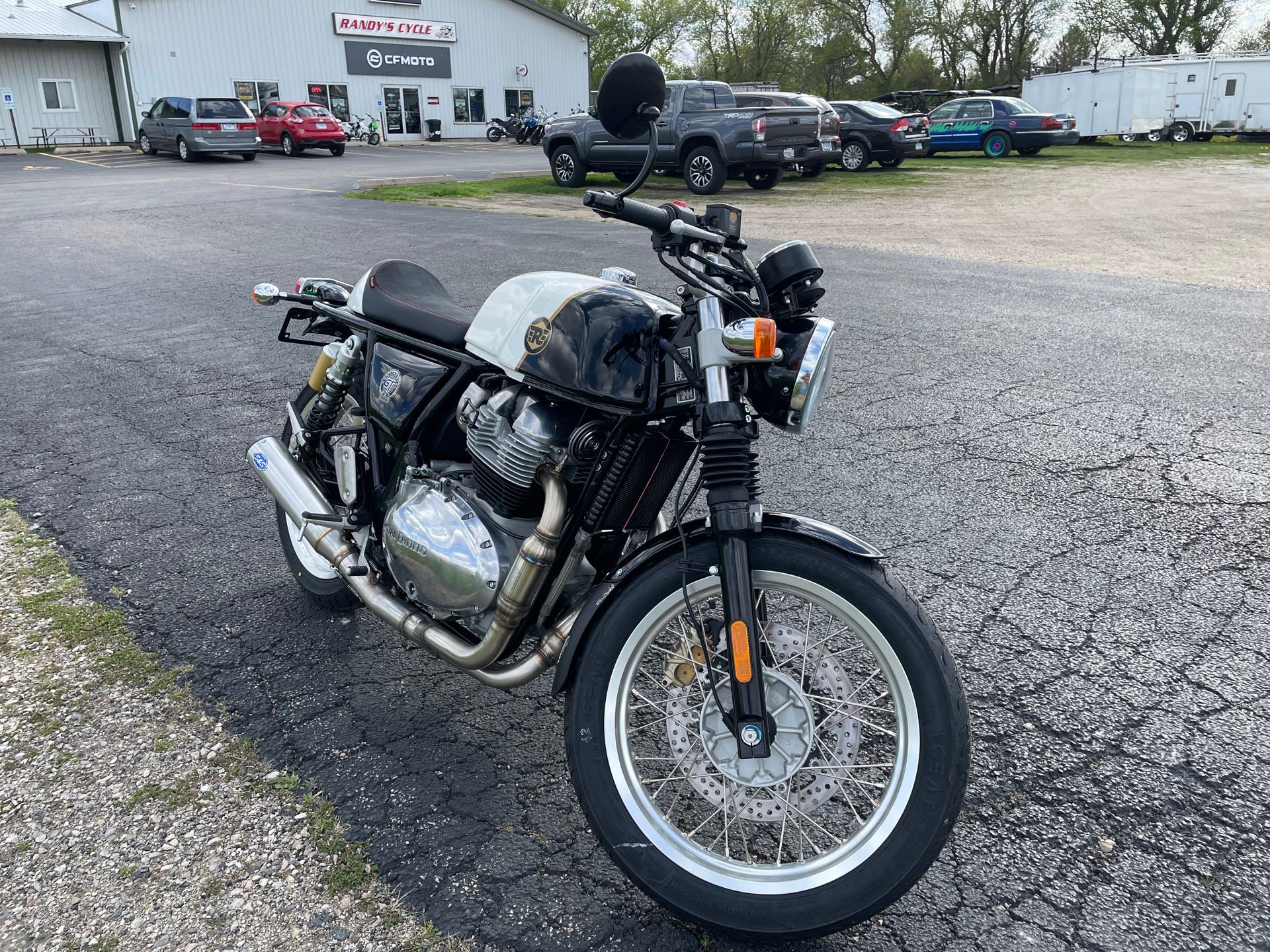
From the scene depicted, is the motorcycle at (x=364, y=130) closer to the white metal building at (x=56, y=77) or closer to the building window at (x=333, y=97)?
the building window at (x=333, y=97)

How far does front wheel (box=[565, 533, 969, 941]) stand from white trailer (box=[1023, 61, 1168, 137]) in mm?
37651

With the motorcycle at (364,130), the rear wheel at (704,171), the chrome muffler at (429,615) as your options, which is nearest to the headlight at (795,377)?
the chrome muffler at (429,615)

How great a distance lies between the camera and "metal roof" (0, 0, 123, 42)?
1444 inches

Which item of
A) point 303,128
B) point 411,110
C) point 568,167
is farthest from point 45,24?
point 568,167

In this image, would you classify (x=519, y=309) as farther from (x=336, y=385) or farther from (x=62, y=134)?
(x=62, y=134)

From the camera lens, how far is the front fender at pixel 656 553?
219 cm

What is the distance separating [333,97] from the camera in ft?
143

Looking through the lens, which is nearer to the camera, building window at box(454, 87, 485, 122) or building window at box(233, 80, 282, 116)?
building window at box(233, 80, 282, 116)

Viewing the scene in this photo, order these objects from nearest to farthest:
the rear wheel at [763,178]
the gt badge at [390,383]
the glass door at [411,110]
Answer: the gt badge at [390,383]
the rear wheel at [763,178]
the glass door at [411,110]

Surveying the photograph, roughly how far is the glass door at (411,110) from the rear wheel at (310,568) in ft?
150

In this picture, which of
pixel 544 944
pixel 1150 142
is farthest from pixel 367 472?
pixel 1150 142

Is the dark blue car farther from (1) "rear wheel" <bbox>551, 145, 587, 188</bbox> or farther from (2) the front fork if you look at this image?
(2) the front fork

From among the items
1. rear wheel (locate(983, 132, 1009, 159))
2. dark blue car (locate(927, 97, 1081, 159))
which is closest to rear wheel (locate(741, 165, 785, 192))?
dark blue car (locate(927, 97, 1081, 159))

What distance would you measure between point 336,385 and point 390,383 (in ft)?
1.36
